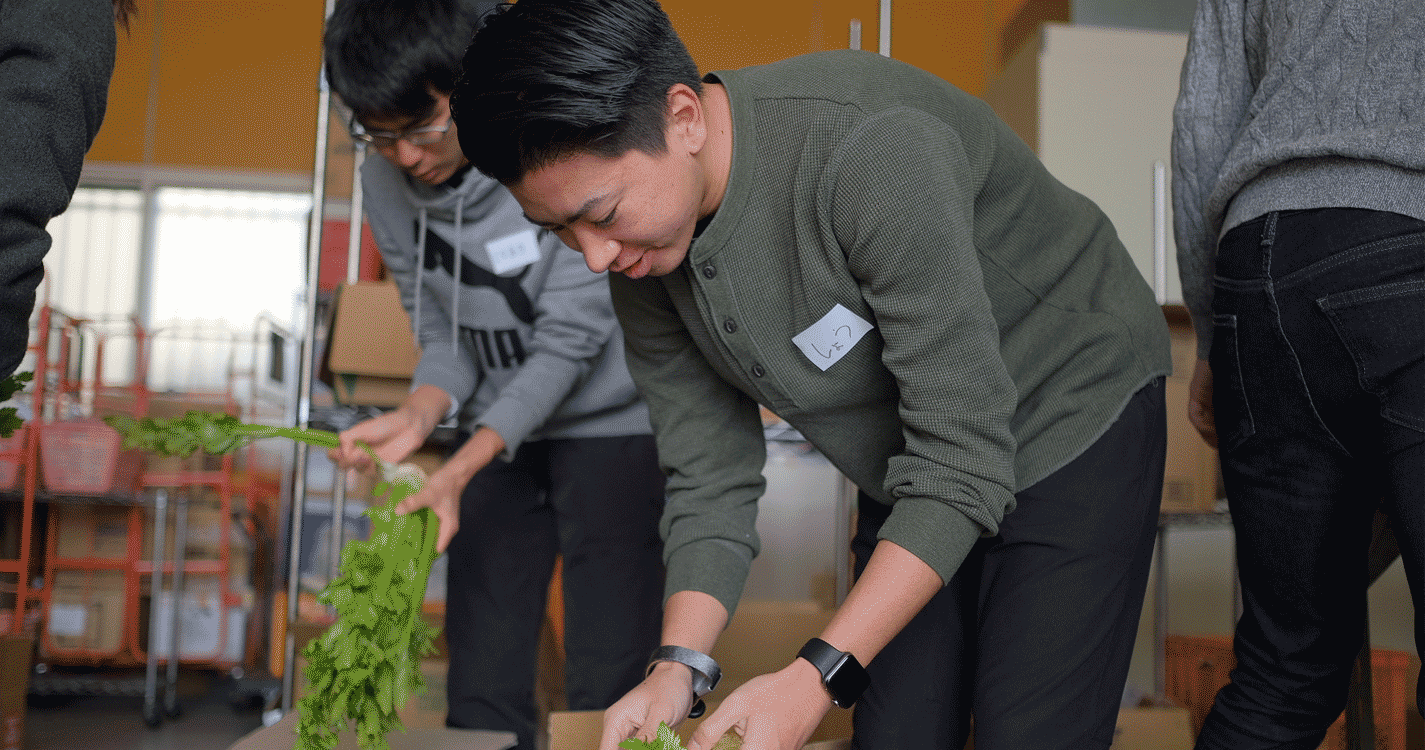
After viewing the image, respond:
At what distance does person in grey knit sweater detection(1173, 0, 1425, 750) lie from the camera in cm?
89

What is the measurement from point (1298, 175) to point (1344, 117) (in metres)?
0.06

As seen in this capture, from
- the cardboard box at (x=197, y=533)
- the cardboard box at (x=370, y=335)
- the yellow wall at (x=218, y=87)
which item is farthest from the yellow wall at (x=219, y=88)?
the cardboard box at (x=370, y=335)

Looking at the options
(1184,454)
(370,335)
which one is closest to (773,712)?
(370,335)

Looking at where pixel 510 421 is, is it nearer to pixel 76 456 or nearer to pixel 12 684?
pixel 12 684

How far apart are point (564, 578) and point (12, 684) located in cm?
156

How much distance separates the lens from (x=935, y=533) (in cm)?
87

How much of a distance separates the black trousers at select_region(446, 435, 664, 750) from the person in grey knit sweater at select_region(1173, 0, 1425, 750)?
0.77 metres

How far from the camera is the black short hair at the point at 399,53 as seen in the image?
4.18ft

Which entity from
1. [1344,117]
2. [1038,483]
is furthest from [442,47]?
[1344,117]

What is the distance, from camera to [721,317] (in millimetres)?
992

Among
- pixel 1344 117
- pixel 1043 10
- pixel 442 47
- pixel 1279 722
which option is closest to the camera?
pixel 1344 117

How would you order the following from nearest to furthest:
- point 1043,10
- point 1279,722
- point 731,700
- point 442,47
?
1. point 731,700
2. point 1279,722
3. point 442,47
4. point 1043,10

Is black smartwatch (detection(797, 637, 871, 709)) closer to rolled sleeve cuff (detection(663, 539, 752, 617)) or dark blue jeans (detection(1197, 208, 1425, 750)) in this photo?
rolled sleeve cuff (detection(663, 539, 752, 617))

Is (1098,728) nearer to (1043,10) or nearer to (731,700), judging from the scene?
(731,700)
